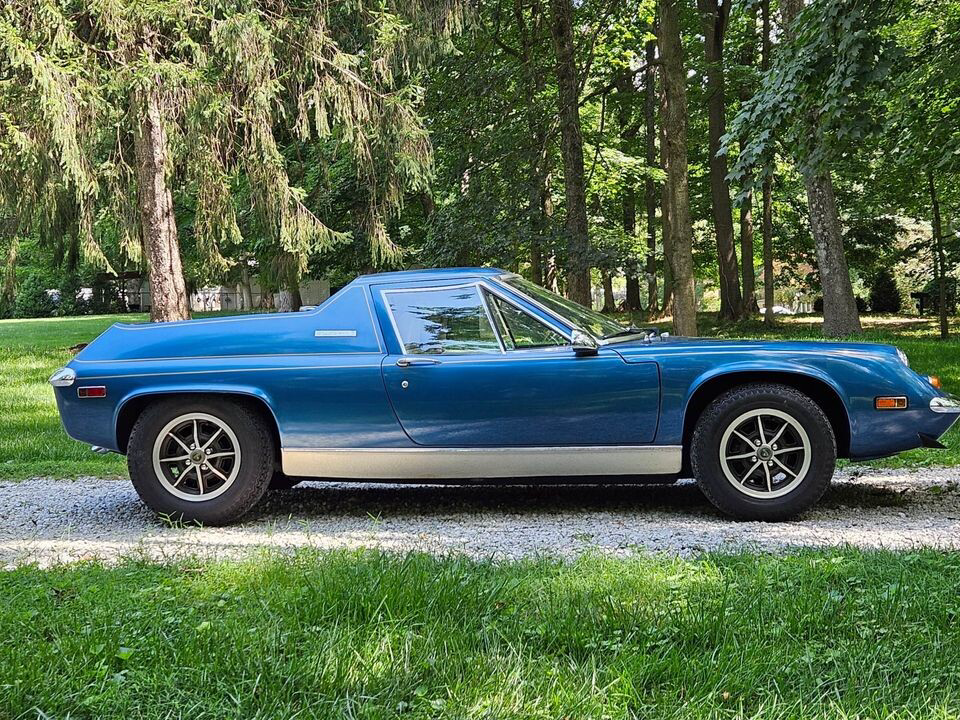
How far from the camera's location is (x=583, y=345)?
211 inches

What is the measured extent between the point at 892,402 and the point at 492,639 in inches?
124

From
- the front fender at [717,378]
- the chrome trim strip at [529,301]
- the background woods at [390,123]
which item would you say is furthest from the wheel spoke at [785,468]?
the background woods at [390,123]

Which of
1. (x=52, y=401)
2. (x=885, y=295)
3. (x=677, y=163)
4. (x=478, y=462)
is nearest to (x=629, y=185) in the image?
(x=885, y=295)

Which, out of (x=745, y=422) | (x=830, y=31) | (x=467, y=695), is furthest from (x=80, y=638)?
(x=830, y=31)

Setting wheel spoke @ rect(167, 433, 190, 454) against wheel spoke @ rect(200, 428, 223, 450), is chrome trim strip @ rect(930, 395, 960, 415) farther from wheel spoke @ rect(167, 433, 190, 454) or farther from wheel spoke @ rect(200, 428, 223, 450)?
wheel spoke @ rect(167, 433, 190, 454)

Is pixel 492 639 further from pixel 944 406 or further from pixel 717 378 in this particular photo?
pixel 944 406

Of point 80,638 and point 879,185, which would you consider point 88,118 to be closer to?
point 80,638

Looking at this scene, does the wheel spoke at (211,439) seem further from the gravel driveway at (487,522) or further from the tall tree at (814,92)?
the tall tree at (814,92)

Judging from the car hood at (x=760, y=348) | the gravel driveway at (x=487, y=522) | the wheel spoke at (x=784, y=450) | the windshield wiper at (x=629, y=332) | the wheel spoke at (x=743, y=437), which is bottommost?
the gravel driveway at (x=487, y=522)

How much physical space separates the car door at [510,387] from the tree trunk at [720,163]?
16267 millimetres

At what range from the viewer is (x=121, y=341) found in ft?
18.9

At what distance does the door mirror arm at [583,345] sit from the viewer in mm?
5371

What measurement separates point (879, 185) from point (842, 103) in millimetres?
18522

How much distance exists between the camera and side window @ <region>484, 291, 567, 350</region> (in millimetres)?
5547
